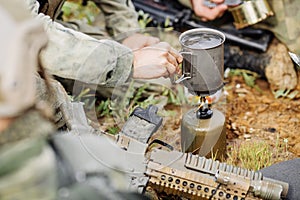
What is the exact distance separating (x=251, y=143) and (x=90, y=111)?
1.02m

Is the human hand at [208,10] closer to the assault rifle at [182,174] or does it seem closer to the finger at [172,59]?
the finger at [172,59]

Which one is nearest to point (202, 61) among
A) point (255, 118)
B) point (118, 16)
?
point (255, 118)

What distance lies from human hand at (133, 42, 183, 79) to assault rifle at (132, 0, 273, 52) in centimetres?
142

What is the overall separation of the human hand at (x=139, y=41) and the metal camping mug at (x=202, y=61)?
23 centimetres

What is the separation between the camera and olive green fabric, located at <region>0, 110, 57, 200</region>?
1.72 m

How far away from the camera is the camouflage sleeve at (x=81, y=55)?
10.2 ft

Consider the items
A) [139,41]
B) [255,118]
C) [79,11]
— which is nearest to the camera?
[139,41]

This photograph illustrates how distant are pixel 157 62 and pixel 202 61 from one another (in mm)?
245

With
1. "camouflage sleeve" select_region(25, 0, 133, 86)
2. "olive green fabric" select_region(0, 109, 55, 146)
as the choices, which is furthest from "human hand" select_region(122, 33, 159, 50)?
"olive green fabric" select_region(0, 109, 55, 146)

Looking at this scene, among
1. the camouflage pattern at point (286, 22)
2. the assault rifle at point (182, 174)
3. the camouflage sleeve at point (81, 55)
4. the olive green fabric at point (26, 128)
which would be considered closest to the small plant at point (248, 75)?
the camouflage pattern at point (286, 22)

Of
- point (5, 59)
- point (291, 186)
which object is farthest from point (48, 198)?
point (291, 186)

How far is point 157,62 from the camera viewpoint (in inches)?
124

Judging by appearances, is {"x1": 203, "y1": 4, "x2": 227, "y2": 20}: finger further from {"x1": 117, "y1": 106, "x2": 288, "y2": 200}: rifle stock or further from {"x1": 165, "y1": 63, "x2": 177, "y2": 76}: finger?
{"x1": 117, "y1": 106, "x2": 288, "y2": 200}: rifle stock

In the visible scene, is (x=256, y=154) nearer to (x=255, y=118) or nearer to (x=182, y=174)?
(x=255, y=118)
